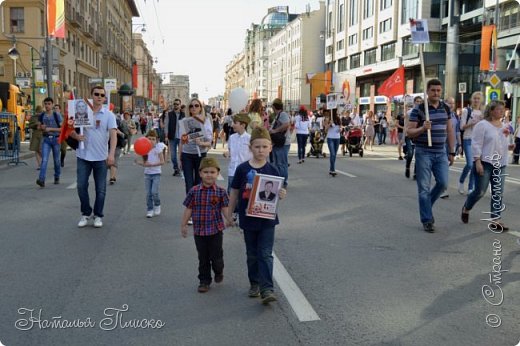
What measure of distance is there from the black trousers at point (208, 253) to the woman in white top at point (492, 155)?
13.4ft

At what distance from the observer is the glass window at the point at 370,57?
61.9 m

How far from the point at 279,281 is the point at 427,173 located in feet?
11.1

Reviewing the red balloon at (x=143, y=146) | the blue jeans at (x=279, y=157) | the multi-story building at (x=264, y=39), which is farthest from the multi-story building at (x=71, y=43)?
the multi-story building at (x=264, y=39)

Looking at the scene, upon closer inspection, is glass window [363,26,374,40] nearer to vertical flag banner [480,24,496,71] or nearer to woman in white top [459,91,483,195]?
vertical flag banner [480,24,496,71]

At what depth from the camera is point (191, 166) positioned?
7.77 metres

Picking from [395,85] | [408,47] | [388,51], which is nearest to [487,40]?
[395,85]

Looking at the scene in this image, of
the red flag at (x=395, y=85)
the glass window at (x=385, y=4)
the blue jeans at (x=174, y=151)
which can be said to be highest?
the glass window at (x=385, y=4)

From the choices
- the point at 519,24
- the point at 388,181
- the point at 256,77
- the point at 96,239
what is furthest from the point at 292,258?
the point at 256,77

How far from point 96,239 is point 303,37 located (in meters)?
98.2

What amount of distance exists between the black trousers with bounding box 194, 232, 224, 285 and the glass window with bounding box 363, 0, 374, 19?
6170 centimetres

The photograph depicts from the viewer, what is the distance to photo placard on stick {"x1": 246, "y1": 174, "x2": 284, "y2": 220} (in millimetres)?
4375

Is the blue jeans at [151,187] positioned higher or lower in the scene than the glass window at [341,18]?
lower

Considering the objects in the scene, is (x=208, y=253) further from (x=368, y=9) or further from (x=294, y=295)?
(x=368, y=9)

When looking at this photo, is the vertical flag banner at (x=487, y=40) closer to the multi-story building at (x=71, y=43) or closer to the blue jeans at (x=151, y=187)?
the multi-story building at (x=71, y=43)
